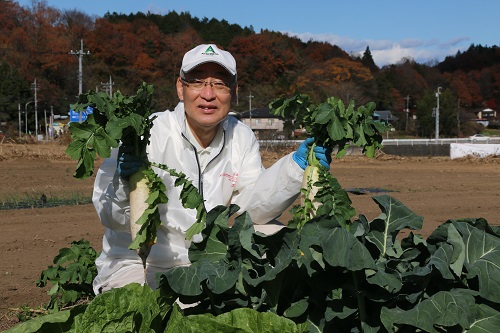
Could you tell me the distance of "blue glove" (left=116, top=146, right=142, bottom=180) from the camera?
3318 millimetres

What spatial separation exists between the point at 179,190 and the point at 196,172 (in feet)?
0.59

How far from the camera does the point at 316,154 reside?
130 inches

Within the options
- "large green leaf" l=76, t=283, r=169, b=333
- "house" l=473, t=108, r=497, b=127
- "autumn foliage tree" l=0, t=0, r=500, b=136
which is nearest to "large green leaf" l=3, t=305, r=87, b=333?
"large green leaf" l=76, t=283, r=169, b=333

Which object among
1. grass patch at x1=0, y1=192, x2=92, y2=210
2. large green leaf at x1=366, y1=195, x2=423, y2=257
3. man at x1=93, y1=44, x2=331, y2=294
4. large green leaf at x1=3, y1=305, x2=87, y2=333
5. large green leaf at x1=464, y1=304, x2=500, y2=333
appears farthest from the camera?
grass patch at x1=0, y1=192, x2=92, y2=210

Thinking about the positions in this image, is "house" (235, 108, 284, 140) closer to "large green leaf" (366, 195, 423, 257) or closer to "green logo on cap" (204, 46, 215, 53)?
"green logo on cap" (204, 46, 215, 53)

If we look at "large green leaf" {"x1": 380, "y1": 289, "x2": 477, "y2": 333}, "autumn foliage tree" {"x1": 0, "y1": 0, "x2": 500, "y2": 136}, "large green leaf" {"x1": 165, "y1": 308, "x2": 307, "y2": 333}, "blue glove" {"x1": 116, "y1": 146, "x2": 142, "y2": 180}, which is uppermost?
"autumn foliage tree" {"x1": 0, "y1": 0, "x2": 500, "y2": 136}

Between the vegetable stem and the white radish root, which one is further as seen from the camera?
the white radish root

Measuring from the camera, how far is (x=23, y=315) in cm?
456

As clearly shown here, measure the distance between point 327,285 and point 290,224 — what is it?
865 millimetres

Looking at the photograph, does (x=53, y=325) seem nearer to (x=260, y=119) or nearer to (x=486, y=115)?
(x=260, y=119)

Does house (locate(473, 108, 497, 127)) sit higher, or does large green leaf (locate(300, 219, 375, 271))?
large green leaf (locate(300, 219, 375, 271))

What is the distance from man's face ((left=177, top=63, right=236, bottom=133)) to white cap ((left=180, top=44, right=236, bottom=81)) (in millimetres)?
54

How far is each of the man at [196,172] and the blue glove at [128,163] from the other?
0.75ft

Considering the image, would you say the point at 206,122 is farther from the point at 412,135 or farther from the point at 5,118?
the point at 412,135
